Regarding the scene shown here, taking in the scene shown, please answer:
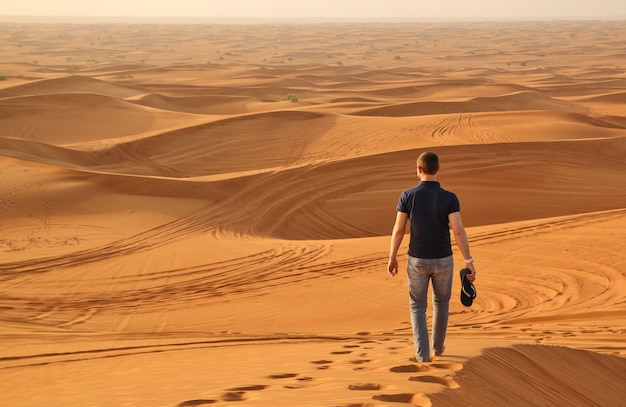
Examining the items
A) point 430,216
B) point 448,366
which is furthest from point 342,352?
point 430,216

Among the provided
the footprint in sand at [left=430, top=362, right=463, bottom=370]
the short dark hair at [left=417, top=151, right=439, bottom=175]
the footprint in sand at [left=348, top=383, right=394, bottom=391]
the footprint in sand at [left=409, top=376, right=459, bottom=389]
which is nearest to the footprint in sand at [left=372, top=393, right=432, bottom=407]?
the footprint in sand at [left=348, top=383, right=394, bottom=391]

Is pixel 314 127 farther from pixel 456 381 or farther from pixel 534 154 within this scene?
pixel 456 381

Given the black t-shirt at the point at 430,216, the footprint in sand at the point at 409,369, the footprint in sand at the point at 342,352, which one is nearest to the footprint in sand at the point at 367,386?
the footprint in sand at the point at 409,369

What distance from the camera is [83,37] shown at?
107625mm

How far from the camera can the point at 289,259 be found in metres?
10.9

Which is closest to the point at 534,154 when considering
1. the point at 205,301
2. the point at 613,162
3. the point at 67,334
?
the point at 613,162

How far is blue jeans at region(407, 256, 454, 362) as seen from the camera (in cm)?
500

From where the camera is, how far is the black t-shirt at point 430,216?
4945 millimetres

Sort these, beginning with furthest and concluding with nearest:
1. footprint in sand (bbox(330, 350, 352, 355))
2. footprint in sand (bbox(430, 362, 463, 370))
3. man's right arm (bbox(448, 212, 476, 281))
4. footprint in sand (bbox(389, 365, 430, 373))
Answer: footprint in sand (bbox(330, 350, 352, 355)) → man's right arm (bbox(448, 212, 476, 281)) → footprint in sand (bbox(389, 365, 430, 373)) → footprint in sand (bbox(430, 362, 463, 370))

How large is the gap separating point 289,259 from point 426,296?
19.3 ft

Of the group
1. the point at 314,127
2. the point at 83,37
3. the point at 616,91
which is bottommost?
the point at 314,127

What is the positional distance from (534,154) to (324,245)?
827cm

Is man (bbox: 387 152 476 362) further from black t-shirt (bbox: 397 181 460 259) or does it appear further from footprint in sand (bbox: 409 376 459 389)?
footprint in sand (bbox: 409 376 459 389)

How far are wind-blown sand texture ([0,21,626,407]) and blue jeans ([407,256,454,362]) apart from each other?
6.8 inches
